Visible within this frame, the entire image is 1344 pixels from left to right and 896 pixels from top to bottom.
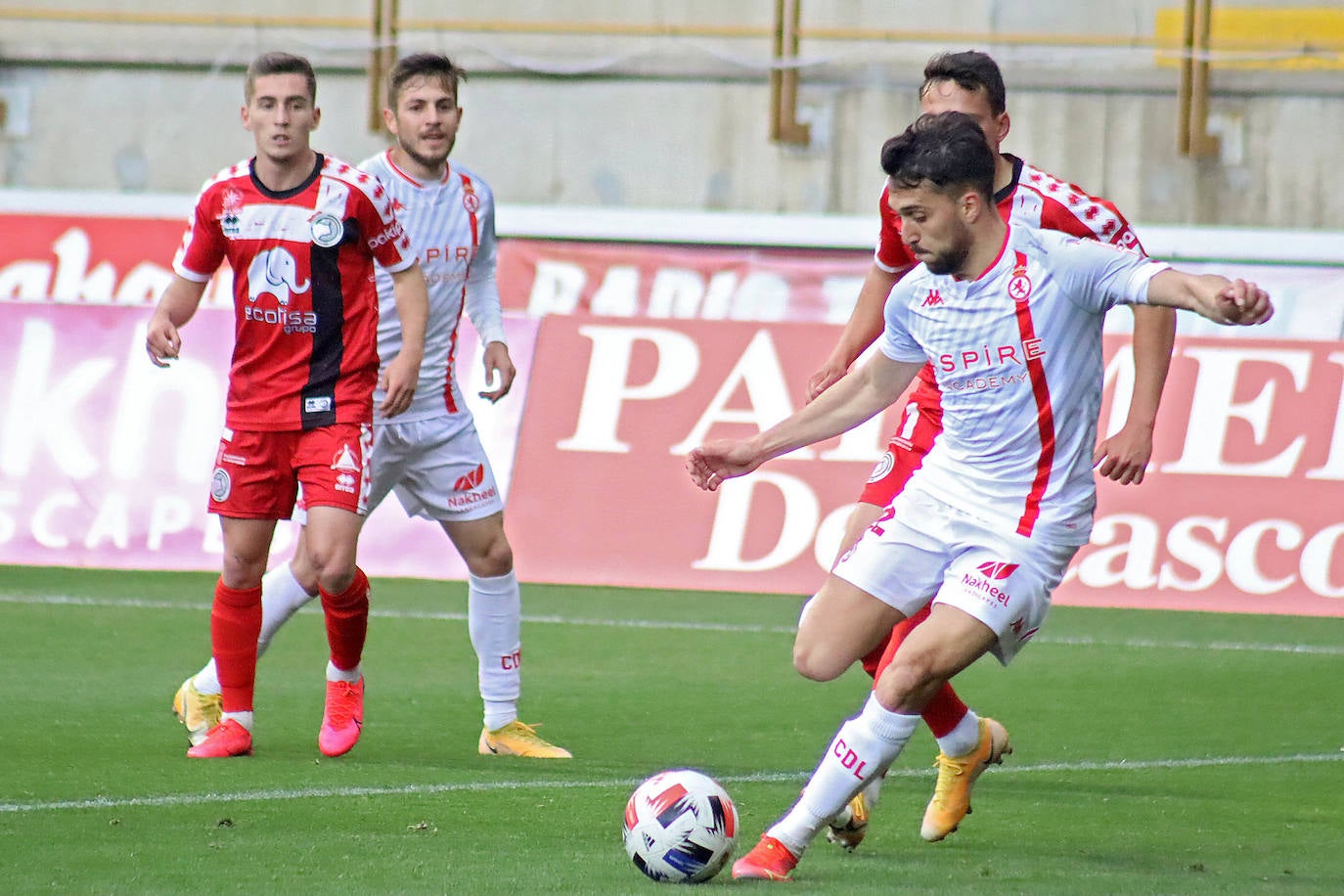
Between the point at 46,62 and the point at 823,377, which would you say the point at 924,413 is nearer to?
the point at 823,377

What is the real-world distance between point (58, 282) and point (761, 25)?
18.7 feet

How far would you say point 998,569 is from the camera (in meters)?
4.60

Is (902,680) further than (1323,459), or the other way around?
(1323,459)

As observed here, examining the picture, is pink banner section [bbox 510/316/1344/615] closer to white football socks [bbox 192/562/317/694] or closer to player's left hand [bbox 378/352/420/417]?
white football socks [bbox 192/562/317/694]

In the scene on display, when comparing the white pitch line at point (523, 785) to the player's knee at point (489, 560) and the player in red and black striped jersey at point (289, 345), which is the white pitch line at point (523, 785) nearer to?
the player in red and black striped jersey at point (289, 345)

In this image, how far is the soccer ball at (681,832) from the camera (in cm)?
→ 442

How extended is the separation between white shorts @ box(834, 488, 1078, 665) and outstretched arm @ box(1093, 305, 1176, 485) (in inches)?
11.8

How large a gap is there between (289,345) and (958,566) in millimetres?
2193

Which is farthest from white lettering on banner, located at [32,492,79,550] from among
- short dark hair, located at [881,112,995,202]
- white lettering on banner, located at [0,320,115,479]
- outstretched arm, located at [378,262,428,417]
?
short dark hair, located at [881,112,995,202]

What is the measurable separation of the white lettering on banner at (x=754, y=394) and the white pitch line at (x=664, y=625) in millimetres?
1470

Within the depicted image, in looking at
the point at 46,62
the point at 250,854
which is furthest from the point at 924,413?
the point at 46,62

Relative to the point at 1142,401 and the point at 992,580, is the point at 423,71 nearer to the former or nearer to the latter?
the point at 1142,401

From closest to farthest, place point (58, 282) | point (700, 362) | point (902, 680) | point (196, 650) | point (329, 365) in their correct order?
point (902, 680) → point (329, 365) → point (196, 650) → point (700, 362) → point (58, 282)

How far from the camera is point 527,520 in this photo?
34.8 ft
